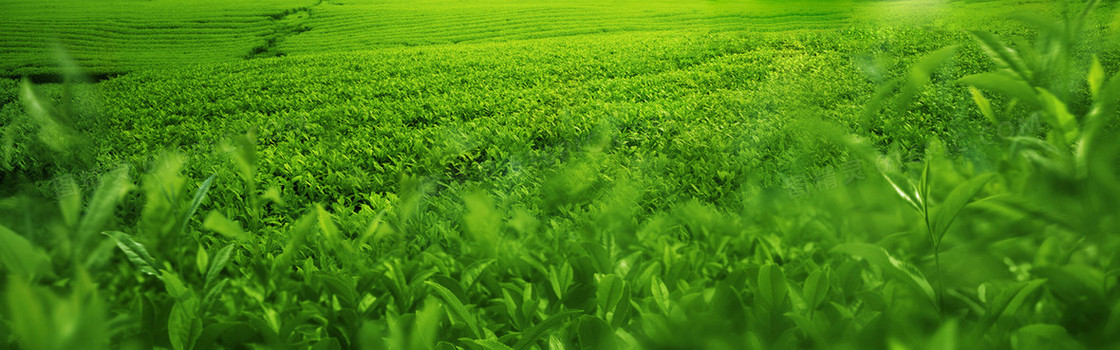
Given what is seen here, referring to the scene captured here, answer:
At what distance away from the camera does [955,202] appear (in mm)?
599

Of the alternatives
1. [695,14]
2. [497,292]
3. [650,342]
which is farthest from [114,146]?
[695,14]

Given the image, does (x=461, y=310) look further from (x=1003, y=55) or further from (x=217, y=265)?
(x=1003, y=55)

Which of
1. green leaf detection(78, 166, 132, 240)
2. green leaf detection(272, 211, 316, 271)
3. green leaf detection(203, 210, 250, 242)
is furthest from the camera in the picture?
green leaf detection(272, 211, 316, 271)

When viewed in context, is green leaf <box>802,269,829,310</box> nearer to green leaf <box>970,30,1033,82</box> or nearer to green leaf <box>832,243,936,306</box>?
green leaf <box>832,243,936,306</box>

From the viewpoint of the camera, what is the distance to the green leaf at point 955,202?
0.57 metres

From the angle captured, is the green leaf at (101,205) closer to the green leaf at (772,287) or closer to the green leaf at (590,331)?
the green leaf at (590,331)

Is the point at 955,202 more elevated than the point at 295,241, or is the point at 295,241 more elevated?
the point at 955,202

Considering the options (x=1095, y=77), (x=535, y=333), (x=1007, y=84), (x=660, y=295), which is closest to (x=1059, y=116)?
(x=1007, y=84)

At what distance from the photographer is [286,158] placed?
464 centimetres

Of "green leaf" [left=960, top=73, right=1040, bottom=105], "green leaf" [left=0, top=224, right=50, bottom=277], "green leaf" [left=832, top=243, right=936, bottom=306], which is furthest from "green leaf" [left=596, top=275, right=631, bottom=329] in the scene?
"green leaf" [left=0, top=224, right=50, bottom=277]

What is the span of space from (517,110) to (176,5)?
18.7 metres

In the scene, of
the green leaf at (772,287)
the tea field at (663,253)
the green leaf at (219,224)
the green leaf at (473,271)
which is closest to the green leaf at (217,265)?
the tea field at (663,253)

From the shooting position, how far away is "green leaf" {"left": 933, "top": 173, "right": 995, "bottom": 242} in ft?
1.86

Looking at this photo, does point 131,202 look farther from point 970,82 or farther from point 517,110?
point 970,82
